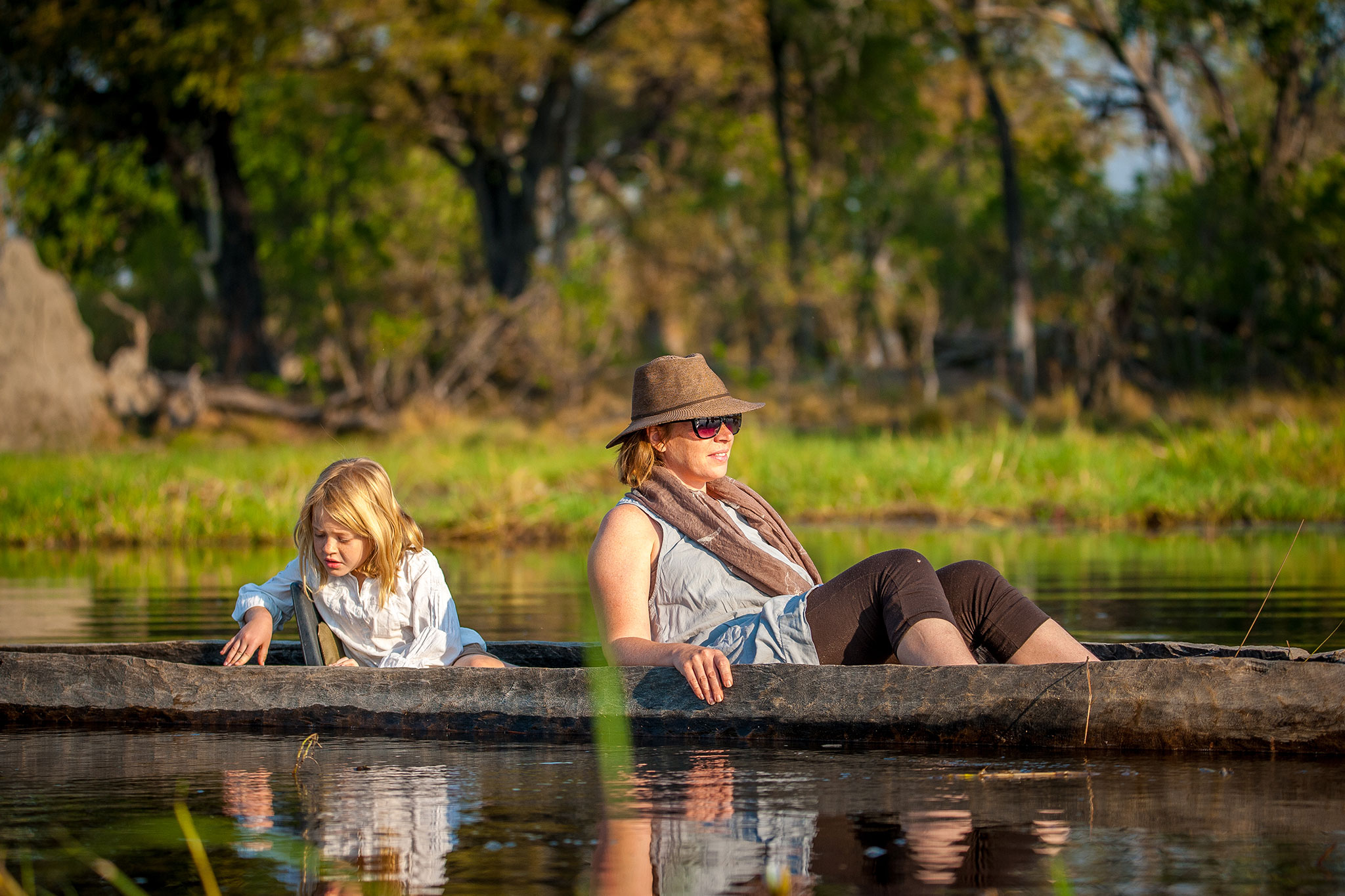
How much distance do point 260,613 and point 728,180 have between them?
34289 millimetres

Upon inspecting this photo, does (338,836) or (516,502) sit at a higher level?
(516,502)

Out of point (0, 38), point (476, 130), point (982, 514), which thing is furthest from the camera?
point (476, 130)

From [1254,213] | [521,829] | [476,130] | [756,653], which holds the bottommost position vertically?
[521,829]

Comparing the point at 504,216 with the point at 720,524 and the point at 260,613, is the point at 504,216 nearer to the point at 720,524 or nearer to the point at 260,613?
the point at 260,613

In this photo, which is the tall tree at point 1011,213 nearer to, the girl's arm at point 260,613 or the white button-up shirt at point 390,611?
the white button-up shirt at point 390,611

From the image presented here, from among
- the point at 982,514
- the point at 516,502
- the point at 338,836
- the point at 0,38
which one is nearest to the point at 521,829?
the point at 338,836

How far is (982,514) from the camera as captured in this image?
52.5 ft

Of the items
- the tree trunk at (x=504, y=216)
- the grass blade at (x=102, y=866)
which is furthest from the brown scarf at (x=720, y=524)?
the tree trunk at (x=504, y=216)

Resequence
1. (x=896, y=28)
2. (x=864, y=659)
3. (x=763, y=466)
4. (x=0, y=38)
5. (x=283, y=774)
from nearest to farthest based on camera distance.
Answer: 1. (x=283, y=774)
2. (x=864, y=659)
3. (x=763, y=466)
4. (x=0, y=38)
5. (x=896, y=28)

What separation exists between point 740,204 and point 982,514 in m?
23.4

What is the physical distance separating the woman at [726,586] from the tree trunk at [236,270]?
24034mm

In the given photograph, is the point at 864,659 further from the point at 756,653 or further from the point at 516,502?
the point at 516,502

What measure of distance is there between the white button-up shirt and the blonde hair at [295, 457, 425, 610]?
51 millimetres

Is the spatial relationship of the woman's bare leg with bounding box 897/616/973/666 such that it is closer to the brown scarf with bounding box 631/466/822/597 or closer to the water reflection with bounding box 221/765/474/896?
the brown scarf with bounding box 631/466/822/597
